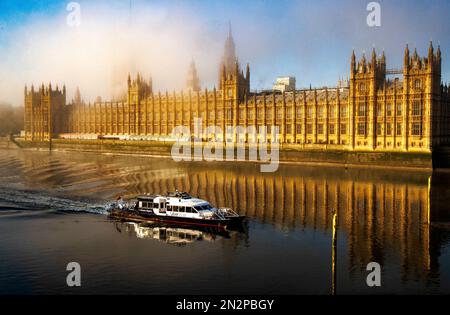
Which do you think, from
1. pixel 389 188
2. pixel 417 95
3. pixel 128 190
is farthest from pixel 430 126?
pixel 128 190

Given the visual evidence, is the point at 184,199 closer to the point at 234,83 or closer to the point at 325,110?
the point at 325,110

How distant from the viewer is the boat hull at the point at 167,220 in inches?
1876

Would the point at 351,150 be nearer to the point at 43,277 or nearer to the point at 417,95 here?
the point at 417,95

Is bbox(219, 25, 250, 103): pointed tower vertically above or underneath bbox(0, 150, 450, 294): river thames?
above

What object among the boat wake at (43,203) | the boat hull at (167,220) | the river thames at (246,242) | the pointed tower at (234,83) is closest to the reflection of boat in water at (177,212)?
the boat hull at (167,220)

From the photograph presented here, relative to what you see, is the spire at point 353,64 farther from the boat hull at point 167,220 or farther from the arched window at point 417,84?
the boat hull at point 167,220

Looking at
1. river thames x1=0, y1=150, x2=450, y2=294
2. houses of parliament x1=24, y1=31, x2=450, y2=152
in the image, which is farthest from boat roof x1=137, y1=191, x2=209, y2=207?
houses of parliament x1=24, y1=31, x2=450, y2=152

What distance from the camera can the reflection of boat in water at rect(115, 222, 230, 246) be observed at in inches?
1745

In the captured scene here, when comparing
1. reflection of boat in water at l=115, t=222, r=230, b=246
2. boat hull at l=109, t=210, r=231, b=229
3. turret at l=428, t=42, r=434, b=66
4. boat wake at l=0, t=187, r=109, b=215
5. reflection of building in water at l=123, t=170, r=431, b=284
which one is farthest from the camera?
turret at l=428, t=42, r=434, b=66

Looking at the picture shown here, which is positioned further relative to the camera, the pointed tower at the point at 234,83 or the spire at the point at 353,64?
the pointed tower at the point at 234,83

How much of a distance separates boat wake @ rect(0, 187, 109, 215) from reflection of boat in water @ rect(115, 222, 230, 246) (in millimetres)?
7873

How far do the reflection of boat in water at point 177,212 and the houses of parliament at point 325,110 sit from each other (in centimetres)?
6145

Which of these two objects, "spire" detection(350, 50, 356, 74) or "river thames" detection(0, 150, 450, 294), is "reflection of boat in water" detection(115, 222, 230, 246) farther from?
"spire" detection(350, 50, 356, 74)
